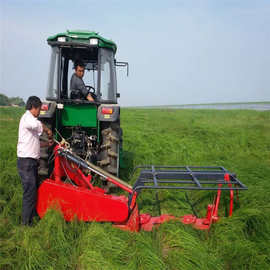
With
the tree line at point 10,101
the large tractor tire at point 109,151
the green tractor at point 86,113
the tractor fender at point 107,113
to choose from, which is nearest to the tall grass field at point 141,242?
the large tractor tire at point 109,151

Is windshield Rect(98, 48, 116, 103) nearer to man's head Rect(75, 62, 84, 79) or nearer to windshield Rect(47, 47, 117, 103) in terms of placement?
windshield Rect(47, 47, 117, 103)

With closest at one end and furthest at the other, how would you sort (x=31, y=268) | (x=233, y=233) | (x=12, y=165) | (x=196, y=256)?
1. (x=31, y=268)
2. (x=196, y=256)
3. (x=233, y=233)
4. (x=12, y=165)

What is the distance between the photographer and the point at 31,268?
199 centimetres

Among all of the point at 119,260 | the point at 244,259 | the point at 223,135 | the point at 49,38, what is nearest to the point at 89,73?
the point at 49,38

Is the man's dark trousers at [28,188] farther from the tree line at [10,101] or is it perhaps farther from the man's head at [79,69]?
the tree line at [10,101]

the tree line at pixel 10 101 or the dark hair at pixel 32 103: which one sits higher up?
the tree line at pixel 10 101

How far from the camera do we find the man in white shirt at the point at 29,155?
102 inches

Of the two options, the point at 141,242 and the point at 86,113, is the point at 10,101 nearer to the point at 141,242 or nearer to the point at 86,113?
the point at 86,113

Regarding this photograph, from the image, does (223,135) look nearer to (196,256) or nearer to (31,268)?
(196,256)

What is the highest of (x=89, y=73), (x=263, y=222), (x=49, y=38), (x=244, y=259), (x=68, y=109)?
(x=49, y=38)

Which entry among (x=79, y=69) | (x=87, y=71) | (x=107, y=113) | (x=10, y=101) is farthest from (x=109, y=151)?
(x=10, y=101)

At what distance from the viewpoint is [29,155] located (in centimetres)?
261

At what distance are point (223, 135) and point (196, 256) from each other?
6535 mm

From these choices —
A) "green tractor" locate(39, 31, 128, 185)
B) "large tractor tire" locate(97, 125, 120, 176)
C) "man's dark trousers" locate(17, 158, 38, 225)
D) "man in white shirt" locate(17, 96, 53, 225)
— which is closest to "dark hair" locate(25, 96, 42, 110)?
"man in white shirt" locate(17, 96, 53, 225)
